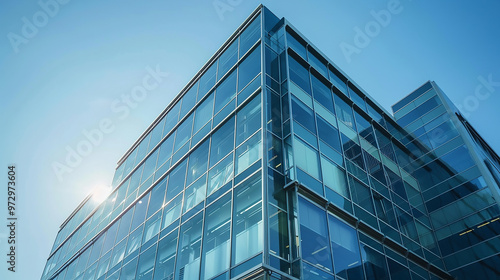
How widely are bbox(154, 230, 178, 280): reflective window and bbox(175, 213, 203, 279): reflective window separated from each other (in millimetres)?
478

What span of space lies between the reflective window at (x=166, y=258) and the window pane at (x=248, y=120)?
15.9 ft

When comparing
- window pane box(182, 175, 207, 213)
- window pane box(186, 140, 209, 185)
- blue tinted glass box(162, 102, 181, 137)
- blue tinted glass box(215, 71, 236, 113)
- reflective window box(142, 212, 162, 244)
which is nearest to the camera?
window pane box(182, 175, 207, 213)

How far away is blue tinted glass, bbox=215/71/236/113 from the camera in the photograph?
670 inches

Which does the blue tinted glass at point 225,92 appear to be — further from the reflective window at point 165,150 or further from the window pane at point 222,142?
the reflective window at point 165,150

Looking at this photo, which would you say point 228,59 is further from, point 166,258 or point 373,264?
point 373,264

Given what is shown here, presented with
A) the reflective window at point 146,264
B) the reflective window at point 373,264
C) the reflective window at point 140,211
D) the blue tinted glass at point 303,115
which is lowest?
the reflective window at point 373,264

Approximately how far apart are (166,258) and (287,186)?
20.2 feet

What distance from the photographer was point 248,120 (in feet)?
47.5

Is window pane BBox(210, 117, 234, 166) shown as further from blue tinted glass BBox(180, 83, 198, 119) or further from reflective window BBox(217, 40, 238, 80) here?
blue tinted glass BBox(180, 83, 198, 119)

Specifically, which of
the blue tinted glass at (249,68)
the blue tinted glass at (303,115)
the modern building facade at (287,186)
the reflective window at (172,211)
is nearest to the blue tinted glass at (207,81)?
the modern building facade at (287,186)

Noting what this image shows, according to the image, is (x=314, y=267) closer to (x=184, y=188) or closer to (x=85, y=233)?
(x=184, y=188)

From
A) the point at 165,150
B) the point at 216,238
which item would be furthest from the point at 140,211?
the point at 216,238

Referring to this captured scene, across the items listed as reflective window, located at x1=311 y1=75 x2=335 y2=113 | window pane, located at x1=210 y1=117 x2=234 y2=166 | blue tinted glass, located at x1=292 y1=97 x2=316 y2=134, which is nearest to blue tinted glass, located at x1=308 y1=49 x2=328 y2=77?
reflective window, located at x1=311 y1=75 x2=335 y2=113

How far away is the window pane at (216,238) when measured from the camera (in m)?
11.5
